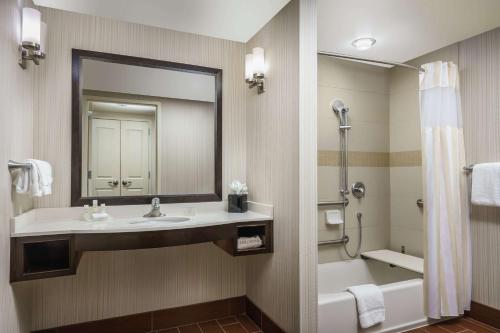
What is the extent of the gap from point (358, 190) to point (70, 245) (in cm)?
259

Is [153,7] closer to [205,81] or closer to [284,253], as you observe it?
[205,81]

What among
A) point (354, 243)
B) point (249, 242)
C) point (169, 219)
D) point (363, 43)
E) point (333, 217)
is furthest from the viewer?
point (354, 243)

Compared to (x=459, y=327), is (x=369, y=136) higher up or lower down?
higher up

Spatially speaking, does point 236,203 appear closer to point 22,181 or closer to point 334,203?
point 334,203

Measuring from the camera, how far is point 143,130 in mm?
2342

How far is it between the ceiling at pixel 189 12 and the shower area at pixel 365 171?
1.03m

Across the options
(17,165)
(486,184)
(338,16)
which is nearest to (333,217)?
(486,184)

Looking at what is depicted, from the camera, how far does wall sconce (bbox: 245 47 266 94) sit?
2.35 meters

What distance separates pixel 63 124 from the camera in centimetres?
213

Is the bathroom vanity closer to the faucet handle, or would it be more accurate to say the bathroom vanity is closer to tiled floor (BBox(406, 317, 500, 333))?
the faucet handle

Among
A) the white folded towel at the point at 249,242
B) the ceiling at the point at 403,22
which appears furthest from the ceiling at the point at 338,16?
the white folded towel at the point at 249,242

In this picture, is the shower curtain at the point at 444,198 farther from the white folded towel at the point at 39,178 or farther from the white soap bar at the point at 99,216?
the white folded towel at the point at 39,178

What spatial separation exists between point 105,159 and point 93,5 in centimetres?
108

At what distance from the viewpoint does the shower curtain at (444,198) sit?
2369 mm
